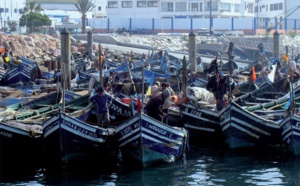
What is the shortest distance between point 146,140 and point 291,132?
15.2 ft

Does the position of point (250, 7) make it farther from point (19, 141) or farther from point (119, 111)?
point (19, 141)

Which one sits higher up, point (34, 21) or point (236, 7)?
point (236, 7)

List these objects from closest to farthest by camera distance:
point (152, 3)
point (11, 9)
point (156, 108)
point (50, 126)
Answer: point (50, 126)
point (156, 108)
point (11, 9)
point (152, 3)

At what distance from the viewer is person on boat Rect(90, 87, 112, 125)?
69.9 feet

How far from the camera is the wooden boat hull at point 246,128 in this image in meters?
22.4

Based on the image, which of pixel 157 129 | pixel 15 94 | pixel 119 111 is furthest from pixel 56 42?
pixel 157 129

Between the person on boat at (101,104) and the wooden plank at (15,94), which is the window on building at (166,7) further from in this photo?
the person on boat at (101,104)

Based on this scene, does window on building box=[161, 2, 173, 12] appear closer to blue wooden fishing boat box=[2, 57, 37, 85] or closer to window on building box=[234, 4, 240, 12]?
window on building box=[234, 4, 240, 12]

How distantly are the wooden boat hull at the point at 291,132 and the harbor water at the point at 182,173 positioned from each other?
0.31 metres

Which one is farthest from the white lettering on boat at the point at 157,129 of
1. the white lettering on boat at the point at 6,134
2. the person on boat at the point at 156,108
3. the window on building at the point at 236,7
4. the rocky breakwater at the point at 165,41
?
the window on building at the point at 236,7

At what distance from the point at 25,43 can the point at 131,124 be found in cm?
3735

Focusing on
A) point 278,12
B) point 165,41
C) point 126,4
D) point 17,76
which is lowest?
point 17,76

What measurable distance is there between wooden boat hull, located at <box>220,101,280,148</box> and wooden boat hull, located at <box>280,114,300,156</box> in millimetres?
465

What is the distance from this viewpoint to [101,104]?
843 inches
